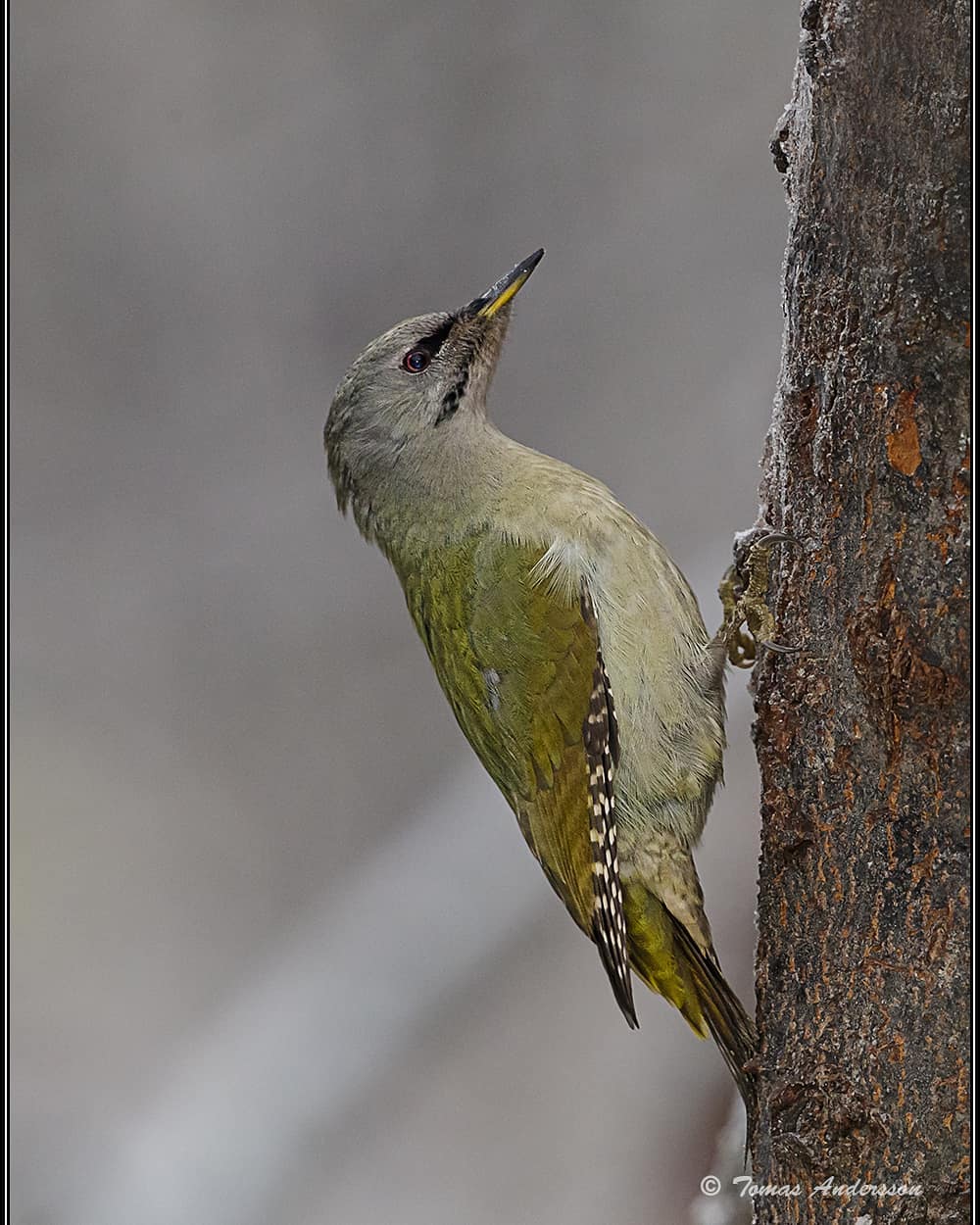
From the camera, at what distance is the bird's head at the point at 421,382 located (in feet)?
9.65

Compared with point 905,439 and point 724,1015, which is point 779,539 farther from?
point 724,1015

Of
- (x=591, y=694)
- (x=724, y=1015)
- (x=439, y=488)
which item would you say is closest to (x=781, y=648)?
(x=591, y=694)

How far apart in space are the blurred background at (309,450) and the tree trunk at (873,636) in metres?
2.34

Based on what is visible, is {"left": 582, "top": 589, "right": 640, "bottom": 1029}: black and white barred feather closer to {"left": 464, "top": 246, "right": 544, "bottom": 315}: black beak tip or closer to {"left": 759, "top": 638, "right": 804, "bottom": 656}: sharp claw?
{"left": 759, "top": 638, "right": 804, "bottom": 656}: sharp claw

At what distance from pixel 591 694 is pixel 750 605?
384mm

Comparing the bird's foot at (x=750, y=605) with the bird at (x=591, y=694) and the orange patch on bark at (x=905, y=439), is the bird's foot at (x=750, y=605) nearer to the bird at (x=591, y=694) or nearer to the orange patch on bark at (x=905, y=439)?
the bird at (x=591, y=694)

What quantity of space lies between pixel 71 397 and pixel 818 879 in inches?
150

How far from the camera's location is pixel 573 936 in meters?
4.66

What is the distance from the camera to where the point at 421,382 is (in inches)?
116

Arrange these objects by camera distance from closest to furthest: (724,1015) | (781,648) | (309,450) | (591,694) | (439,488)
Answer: (781,648)
(724,1015)
(591,694)
(439,488)
(309,450)

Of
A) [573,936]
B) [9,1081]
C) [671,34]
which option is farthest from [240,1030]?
[671,34]

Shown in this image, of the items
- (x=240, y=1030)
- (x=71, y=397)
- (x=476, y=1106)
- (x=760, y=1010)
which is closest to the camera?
(x=760, y=1010)

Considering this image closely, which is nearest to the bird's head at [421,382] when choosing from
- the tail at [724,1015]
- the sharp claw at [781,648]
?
the sharp claw at [781,648]

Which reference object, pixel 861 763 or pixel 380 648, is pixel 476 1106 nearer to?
pixel 380 648
